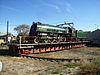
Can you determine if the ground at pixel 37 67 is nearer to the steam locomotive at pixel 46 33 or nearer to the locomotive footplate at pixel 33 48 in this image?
the locomotive footplate at pixel 33 48

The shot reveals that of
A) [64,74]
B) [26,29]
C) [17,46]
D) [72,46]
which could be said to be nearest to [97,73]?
[64,74]

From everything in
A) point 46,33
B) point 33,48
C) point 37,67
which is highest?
point 46,33

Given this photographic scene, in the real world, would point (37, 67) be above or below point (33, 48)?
below

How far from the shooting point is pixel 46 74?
731 centimetres

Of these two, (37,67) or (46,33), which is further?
(46,33)

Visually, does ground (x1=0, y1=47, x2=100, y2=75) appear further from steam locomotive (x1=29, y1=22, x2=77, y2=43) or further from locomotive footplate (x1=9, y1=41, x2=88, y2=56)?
steam locomotive (x1=29, y1=22, x2=77, y2=43)

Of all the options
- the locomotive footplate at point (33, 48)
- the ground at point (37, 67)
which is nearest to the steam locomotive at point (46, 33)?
the locomotive footplate at point (33, 48)

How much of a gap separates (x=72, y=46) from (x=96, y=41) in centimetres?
1374

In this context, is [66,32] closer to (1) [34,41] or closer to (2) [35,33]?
(2) [35,33]

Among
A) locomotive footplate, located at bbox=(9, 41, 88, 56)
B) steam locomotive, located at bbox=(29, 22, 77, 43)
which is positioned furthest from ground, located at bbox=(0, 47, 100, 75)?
steam locomotive, located at bbox=(29, 22, 77, 43)

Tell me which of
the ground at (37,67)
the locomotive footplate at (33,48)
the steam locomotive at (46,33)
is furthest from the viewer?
the steam locomotive at (46,33)

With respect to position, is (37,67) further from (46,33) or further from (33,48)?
(46,33)

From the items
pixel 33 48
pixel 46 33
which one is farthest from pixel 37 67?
pixel 46 33

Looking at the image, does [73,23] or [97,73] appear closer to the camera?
[97,73]
